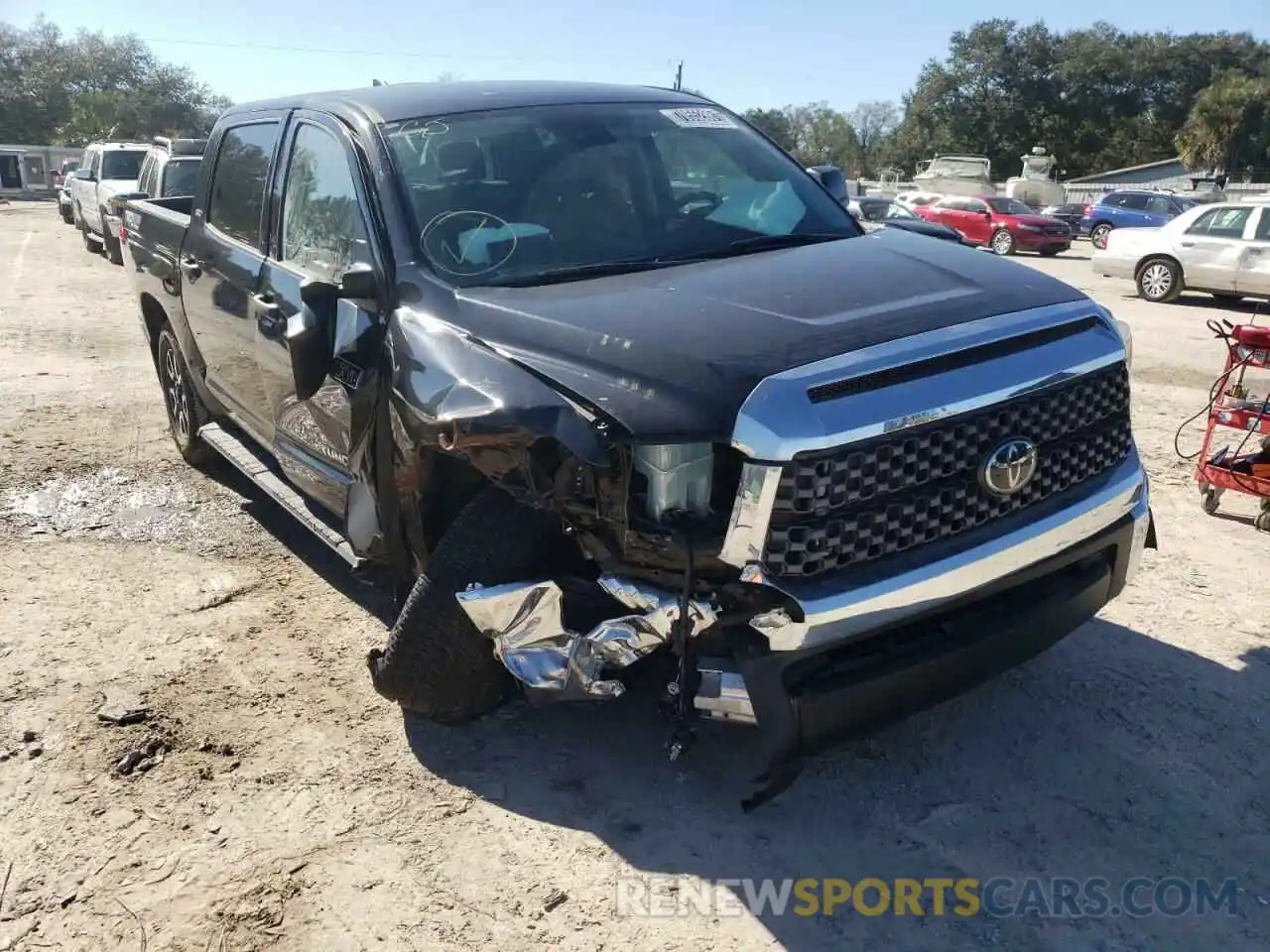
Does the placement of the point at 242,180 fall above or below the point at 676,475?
above

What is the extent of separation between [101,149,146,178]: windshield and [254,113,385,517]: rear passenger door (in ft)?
56.4

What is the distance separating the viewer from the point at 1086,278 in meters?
19.6

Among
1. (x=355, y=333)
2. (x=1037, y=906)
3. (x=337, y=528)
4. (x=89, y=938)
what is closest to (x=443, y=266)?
(x=355, y=333)

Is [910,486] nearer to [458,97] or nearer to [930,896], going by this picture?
[930,896]

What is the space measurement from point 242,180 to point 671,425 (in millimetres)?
3082

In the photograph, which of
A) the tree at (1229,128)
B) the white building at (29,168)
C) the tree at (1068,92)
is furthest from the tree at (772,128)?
the white building at (29,168)

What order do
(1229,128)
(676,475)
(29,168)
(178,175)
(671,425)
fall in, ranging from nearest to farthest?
1. (671,425)
2. (676,475)
3. (178,175)
4. (29,168)
5. (1229,128)

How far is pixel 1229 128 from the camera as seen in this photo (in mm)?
54969

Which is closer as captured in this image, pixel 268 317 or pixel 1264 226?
pixel 268 317

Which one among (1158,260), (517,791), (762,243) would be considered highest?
(762,243)

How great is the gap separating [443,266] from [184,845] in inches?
72.0

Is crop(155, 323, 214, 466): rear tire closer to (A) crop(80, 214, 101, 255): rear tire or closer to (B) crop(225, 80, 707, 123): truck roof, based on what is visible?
(B) crop(225, 80, 707, 123): truck roof

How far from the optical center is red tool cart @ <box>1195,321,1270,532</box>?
16.6 feet

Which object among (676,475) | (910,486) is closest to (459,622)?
(676,475)
